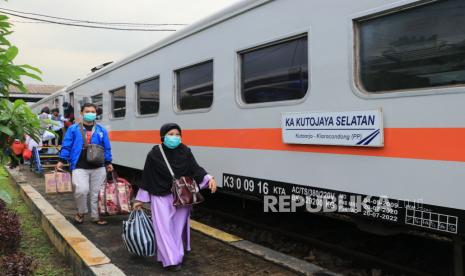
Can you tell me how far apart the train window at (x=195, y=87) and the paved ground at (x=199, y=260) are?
1.57m

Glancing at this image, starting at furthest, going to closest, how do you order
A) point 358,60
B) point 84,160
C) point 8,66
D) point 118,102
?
point 118,102 < point 84,160 < point 358,60 < point 8,66

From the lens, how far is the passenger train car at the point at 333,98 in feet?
9.53

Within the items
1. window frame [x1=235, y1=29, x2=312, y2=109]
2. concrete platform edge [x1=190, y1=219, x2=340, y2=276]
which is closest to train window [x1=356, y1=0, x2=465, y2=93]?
window frame [x1=235, y1=29, x2=312, y2=109]

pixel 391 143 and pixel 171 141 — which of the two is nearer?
pixel 391 143

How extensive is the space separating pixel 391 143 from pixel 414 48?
0.68m

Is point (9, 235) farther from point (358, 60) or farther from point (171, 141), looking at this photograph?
point (358, 60)

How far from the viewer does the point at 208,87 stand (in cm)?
523

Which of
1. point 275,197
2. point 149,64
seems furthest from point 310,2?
point 149,64

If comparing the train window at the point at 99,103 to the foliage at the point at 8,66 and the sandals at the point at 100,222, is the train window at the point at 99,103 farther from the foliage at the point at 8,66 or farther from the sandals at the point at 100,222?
the foliage at the point at 8,66

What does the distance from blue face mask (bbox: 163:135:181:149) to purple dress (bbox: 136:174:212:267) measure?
423 millimetres

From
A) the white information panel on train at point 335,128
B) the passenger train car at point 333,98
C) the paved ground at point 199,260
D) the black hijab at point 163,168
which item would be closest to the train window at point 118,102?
the passenger train car at point 333,98

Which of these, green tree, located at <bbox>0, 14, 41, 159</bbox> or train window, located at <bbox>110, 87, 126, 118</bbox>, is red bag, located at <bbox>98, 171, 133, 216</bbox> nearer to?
train window, located at <bbox>110, 87, 126, 118</bbox>

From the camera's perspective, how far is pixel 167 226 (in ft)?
13.1

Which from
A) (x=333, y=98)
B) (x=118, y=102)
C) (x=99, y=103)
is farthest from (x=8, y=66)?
(x=99, y=103)
